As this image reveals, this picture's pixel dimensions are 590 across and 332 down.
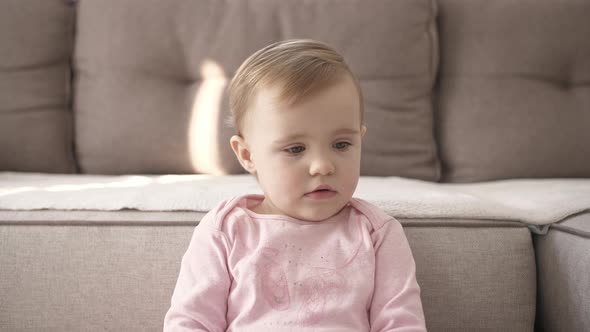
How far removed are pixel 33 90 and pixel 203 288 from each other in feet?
3.85

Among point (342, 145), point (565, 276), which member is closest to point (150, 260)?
point (342, 145)

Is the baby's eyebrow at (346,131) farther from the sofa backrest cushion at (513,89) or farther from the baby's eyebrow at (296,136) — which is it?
the sofa backrest cushion at (513,89)

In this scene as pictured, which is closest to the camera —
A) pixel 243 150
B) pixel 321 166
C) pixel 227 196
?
pixel 321 166

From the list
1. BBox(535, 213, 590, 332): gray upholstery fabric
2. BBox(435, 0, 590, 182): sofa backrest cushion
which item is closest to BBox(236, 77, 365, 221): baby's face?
BBox(535, 213, 590, 332): gray upholstery fabric

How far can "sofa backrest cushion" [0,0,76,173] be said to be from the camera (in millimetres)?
1722

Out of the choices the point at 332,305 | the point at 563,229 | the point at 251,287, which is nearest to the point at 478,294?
the point at 563,229

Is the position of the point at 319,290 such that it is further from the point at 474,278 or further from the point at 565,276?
the point at 565,276

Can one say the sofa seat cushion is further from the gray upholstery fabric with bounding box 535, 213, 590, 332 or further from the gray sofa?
the gray sofa

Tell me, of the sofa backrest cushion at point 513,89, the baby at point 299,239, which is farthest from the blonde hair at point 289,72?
the sofa backrest cushion at point 513,89

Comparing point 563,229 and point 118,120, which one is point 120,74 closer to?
point 118,120

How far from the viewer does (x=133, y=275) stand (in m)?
1.09

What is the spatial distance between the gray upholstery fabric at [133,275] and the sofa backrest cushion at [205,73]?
63cm

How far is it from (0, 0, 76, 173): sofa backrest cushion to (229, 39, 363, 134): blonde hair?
3.20 ft

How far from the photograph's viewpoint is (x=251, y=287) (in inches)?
36.2
